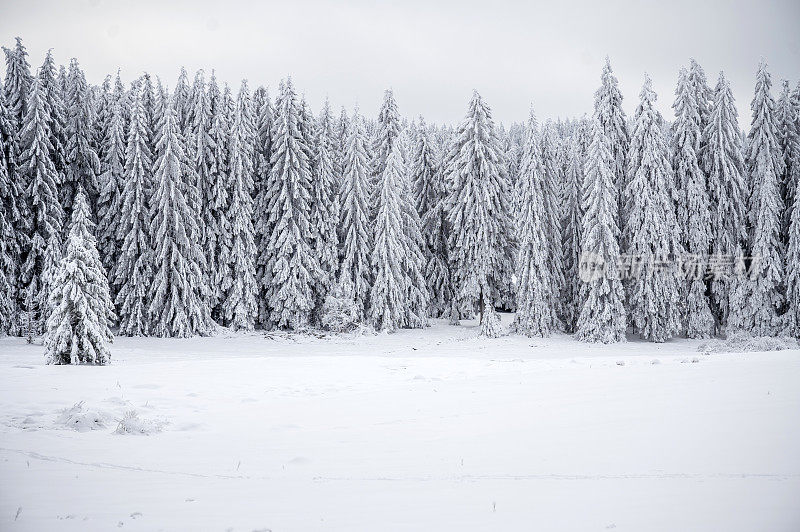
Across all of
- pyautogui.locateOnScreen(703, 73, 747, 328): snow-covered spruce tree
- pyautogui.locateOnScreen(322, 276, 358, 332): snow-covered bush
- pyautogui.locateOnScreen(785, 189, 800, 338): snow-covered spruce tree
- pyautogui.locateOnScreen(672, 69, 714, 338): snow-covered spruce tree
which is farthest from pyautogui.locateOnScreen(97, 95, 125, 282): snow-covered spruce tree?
pyautogui.locateOnScreen(785, 189, 800, 338): snow-covered spruce tree

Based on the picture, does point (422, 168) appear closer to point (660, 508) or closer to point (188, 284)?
point (188, 284)

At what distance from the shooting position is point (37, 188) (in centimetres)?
3161

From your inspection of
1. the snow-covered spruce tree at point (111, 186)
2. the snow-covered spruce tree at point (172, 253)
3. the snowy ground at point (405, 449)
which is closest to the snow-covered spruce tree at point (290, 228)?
the snow-covered spruce tree at point (172, 253)

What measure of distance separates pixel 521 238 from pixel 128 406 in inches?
1094

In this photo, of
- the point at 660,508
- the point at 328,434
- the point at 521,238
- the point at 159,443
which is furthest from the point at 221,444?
the point at 521,238

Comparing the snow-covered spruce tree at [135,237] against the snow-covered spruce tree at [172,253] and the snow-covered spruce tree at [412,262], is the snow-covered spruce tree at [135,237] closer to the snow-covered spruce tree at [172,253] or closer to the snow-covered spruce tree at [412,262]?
the snow-covered spruce tree at [172,253]

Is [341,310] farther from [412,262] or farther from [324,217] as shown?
[324,217]

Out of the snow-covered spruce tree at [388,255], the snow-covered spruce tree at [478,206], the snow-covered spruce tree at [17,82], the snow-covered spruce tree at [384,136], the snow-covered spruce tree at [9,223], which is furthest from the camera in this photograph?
the snow-covered spruce tree at [384,136]

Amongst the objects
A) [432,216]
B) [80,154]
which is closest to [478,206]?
[432,216]

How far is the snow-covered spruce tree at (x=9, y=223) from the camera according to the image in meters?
30.3

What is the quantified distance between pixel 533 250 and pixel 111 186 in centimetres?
2481

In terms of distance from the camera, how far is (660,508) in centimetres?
710

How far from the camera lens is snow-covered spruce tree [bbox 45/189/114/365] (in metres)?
16.6

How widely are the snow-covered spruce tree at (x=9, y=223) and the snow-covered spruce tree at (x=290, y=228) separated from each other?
1336 cm
